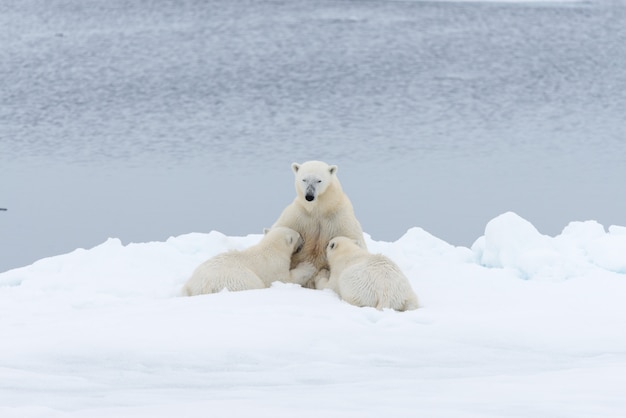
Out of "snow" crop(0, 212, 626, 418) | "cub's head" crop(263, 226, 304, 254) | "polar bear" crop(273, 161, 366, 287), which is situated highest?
"polar bear" crop(273, 161, 366, 287)

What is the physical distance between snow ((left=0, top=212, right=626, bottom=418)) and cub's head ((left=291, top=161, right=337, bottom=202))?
2.25ft

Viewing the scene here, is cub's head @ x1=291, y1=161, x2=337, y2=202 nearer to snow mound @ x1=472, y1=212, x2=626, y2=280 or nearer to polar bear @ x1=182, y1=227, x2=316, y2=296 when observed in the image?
polar bear @ x1=182, y1=227, x2=316, y2=296

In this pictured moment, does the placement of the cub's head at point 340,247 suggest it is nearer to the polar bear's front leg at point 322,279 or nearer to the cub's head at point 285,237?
the polar bear's front leg at point 322,279

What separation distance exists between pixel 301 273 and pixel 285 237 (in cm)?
28

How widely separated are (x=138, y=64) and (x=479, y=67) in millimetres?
7454

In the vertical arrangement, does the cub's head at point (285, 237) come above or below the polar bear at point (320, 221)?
below

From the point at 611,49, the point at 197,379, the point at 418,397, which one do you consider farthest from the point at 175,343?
the point at 611,49

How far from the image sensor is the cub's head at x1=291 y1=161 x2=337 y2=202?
6.59 m

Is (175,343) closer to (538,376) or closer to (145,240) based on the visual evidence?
(538,376)

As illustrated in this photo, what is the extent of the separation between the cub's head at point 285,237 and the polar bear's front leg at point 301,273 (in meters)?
0.13

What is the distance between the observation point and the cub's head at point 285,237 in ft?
21.9

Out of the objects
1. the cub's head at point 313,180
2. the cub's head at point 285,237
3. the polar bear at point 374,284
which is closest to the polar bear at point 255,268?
the cub's head at point 285,237

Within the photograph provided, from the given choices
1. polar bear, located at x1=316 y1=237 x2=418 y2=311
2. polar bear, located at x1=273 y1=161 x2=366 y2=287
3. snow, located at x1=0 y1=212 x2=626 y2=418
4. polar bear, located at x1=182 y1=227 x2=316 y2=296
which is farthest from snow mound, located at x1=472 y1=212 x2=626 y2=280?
polar bear, located at x1=182 y1=227 x2=316 y2=296

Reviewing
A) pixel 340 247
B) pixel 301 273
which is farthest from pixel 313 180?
pixel 301 273
